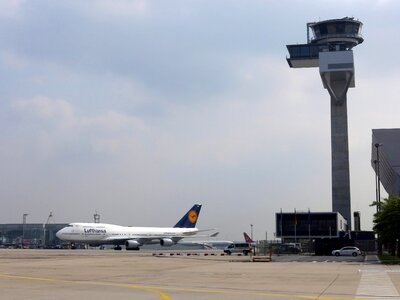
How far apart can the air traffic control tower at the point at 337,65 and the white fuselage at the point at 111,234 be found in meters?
39.4

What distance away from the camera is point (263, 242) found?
73.4 metres

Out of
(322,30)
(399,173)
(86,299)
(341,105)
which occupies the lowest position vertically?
(86,299)

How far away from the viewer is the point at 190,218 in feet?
412

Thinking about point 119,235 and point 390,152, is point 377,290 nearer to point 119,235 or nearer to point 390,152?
point 119,235

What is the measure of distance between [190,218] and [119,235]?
2464 centimetres

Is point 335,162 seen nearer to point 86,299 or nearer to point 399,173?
point 399,173

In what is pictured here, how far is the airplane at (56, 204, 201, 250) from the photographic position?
96812mm

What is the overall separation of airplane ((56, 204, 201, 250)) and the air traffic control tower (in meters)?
36.8

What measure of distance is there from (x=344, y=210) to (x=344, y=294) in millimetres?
115474

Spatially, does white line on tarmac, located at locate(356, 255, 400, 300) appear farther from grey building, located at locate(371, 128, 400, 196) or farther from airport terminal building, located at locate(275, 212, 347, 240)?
grey building, located at locate(371, 128, 400, 196)

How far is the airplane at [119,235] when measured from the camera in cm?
9681

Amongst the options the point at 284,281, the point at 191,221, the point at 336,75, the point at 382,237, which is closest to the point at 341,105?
the point at 336,75

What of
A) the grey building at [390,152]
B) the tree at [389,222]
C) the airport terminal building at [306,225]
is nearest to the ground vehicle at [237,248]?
the airport terminal building at [306,225]

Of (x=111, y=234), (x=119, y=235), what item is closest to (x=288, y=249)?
(x=111, y=234)
